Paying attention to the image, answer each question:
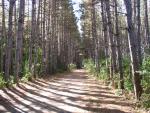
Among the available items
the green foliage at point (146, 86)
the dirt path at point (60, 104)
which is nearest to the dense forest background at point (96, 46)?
the green foliage at point (146, 86)

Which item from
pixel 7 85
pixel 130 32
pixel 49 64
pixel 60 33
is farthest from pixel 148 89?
pixel 60 33

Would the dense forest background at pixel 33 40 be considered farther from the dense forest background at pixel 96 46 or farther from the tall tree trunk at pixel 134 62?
the tall tree trunk at pixel 134 62

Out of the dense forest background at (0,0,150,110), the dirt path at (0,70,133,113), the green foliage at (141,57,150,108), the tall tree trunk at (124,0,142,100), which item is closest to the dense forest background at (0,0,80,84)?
the dense forest background at (0,0,150,110)

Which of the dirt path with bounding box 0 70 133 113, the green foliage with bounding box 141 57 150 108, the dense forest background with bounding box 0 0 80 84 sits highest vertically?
the dense forest background with bounding box 0 0 80 84

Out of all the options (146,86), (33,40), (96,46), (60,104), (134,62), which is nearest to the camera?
(146,86)

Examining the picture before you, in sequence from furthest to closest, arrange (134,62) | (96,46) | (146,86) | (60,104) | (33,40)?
(96,46) → (33,40) → (60,104) → (134,62) → (146,86)

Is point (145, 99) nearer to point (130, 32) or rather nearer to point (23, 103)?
point (130, 32)

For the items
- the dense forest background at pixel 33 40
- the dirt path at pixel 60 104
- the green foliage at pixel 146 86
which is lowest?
the dirt path at pixel 60 104

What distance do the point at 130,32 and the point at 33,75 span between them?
14492mm

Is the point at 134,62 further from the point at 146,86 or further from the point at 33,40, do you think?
the point at 33,40

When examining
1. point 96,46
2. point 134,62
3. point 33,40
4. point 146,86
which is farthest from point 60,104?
point 96,46

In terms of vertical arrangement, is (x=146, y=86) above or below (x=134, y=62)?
below

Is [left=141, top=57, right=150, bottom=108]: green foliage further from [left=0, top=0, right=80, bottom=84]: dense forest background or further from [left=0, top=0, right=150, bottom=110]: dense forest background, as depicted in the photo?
[left=0, top=0, right=80, bottom=84]: dense forest background

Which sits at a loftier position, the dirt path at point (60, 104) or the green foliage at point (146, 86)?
the green foliage at point (146, 86)
